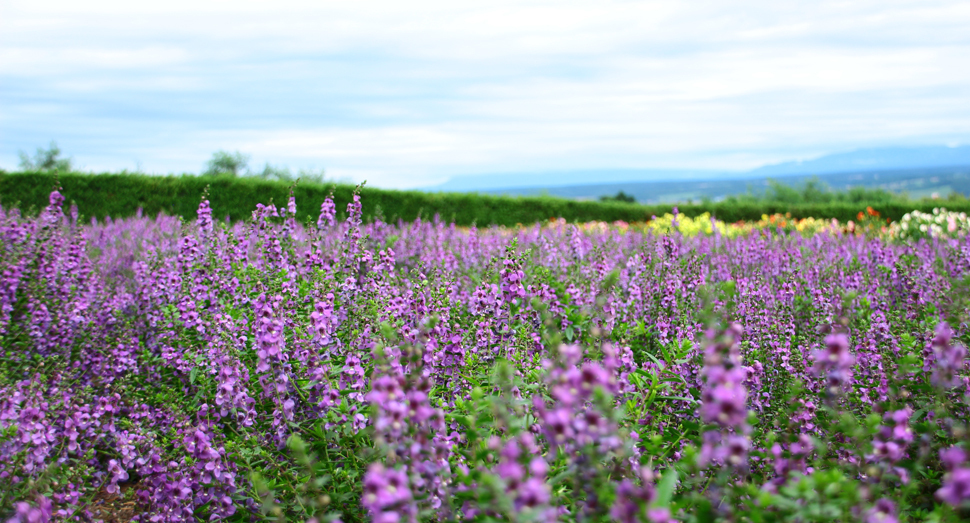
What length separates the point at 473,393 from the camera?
252 cm

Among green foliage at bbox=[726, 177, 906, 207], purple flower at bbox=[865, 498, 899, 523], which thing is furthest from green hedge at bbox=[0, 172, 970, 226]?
purple flower at bbox=[865, 498, 899, 523]

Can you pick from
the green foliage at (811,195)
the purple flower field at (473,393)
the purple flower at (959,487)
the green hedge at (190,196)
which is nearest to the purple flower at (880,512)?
the purple flower field at (473,393)

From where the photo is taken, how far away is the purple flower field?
1.97 metres

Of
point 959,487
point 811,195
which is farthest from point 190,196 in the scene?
point 811,195

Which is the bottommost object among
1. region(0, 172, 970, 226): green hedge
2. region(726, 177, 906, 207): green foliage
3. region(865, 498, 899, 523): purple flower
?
region(865, 498, 899, 523): purple flower

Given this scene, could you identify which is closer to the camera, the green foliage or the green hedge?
the green hedge

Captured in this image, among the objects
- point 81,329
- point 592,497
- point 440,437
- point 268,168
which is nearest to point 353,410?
point 440,437

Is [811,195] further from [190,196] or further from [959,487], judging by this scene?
[959,487]

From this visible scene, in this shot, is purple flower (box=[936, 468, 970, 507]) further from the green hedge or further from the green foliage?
the green foliage

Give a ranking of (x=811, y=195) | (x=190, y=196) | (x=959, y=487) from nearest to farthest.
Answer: (x=959, y=487) → (x=190, y=196) → (x=811, y=195)

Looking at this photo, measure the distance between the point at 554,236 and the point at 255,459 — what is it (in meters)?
7.25

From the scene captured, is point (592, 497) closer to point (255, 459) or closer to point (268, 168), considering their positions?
point (255, 459)

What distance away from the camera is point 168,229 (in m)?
10.9

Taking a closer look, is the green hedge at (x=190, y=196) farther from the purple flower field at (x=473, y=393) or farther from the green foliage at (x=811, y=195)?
the green foliage at (x=811, y=195)
